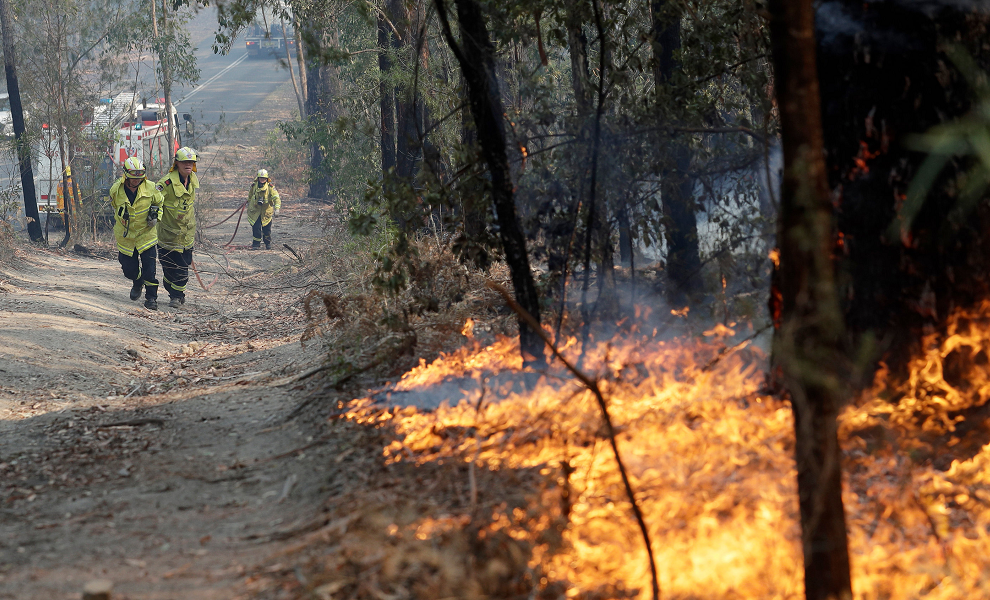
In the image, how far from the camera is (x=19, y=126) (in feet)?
53.1

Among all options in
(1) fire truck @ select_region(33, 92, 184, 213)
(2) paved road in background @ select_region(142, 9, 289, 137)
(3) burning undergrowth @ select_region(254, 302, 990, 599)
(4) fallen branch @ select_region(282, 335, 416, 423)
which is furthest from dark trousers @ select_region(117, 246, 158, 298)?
(2) paved road in background @ select_region(142, 9, 289, 137)

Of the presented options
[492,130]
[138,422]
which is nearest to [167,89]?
[138,422]

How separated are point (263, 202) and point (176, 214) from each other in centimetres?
559

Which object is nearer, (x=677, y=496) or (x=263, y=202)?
(x=677, y=496)

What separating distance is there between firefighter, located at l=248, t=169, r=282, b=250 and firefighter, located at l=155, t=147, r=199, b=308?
195 inches

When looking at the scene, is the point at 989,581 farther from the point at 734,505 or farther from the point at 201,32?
the point at 201,32

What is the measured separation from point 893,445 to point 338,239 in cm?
1248

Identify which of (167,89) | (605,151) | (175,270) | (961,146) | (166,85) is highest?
(166,85)

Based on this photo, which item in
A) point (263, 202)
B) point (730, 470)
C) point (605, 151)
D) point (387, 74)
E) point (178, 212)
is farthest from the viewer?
point (263, 202)

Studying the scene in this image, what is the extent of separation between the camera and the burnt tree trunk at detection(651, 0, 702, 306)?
260 inches

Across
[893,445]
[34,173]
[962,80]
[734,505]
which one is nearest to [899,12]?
[962,80]

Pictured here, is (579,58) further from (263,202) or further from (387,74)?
(263,202)

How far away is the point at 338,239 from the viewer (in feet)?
49.8

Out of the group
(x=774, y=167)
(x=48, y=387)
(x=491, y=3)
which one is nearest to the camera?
(x=491, y=3)
